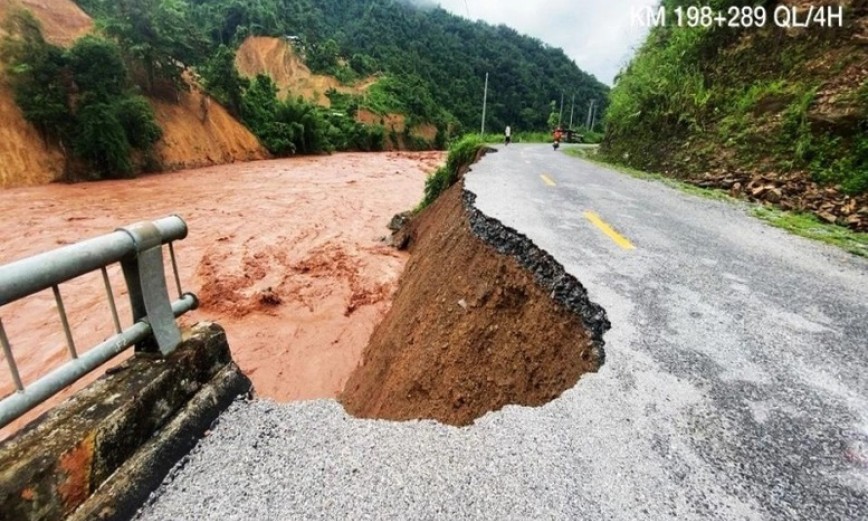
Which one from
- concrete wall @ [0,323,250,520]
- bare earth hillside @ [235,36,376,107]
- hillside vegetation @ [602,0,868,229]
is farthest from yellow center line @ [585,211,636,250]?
bare earth hillside @ [235,36,376,107]

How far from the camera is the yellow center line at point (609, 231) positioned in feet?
13.1

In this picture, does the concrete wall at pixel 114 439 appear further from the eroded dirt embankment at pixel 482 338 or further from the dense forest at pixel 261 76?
the dense forest at pixel 261 76

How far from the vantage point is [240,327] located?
20.8 ft

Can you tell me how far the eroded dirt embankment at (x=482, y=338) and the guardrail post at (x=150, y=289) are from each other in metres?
1.96

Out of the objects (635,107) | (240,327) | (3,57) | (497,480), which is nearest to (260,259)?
(240,327)

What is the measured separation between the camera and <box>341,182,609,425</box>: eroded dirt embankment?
9.12 ft

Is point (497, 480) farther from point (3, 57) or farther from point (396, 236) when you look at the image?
point (3, 57)

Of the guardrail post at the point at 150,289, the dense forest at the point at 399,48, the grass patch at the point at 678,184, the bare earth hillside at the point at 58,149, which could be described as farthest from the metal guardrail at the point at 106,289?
the dense forest at the point at 399,48

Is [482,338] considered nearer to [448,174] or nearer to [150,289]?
[150,289]

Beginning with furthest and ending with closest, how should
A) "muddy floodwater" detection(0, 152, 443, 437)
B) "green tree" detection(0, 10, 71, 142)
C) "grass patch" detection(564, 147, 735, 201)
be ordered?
1. "green tree" detection(0, 10, 71, 142)
2. "grass patch" detection(564, 147, 735, 201)
3. "muddy floodwater" detection(0, 152, 443, 437)

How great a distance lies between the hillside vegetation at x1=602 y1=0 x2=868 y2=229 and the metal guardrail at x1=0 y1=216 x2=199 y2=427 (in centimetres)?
701

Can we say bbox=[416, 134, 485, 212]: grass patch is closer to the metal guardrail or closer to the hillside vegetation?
the hillside vegetation

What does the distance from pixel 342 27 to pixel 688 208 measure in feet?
275

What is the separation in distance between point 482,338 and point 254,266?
6466 mm
